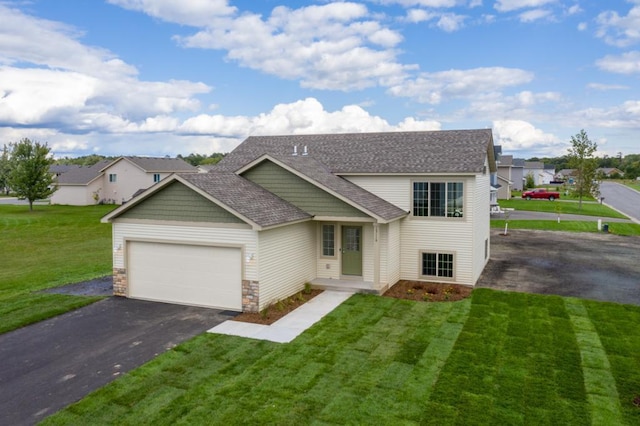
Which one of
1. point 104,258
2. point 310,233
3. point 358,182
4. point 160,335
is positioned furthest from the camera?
point 104,258

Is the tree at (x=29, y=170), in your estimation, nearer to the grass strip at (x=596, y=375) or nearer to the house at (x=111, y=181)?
the house at (x=111, y=181)

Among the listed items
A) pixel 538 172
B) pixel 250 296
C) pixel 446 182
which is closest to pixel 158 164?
pixel 446 182

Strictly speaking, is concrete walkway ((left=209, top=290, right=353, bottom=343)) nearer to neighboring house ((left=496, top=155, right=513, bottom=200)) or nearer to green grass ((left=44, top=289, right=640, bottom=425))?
green grass ((left=44, top=289, right=640, bottom=425))

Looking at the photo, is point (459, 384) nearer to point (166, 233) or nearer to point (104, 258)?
point (166, 233)

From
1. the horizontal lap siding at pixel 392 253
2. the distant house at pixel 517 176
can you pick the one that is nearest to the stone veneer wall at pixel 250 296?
the horizontal lap siding at pixel 392 253

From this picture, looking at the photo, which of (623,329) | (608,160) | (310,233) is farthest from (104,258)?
(608,160)

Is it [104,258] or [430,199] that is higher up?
[430,199]
